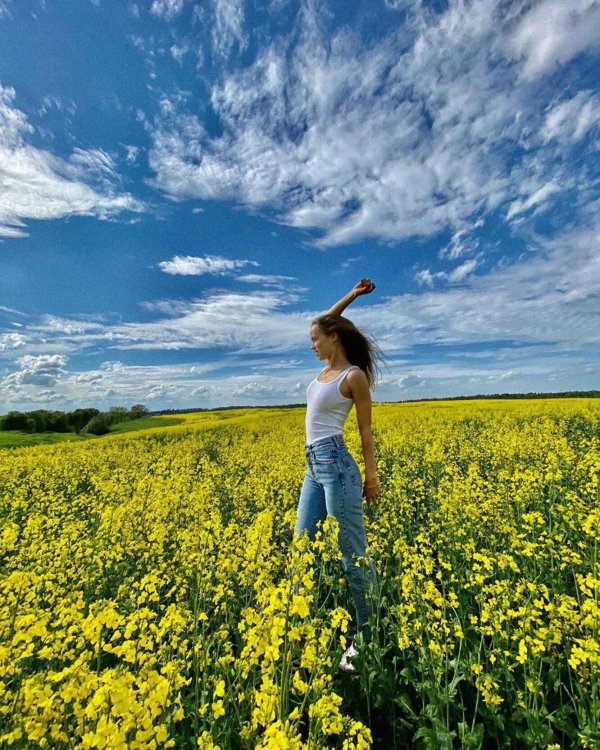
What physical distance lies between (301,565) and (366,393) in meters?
1.66

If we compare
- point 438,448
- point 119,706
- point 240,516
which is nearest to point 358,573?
point 119,706

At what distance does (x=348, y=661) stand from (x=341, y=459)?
1.67 m

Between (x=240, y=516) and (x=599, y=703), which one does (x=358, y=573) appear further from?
(x=240, y=516)

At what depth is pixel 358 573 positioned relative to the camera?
3.52 metres

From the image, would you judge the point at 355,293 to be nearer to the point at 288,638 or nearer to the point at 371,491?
the point at 371,491

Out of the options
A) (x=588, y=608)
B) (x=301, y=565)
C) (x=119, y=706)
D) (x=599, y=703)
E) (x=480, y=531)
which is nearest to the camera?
(x=119, y=706)

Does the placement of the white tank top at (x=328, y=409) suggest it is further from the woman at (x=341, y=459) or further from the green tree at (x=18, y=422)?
the green tree at (x=18, y=422)

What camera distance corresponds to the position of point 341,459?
3.60m

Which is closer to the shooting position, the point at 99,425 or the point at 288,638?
the point at 288,638

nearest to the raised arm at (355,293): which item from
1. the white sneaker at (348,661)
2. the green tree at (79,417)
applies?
the white sneaker at (348,661)

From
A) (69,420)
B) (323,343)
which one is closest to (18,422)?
(69,420)

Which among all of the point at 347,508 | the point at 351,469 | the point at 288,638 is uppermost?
the point at 351,469

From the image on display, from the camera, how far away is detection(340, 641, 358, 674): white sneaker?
3.38 m

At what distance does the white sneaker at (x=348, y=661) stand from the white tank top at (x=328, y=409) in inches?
70.6
